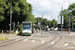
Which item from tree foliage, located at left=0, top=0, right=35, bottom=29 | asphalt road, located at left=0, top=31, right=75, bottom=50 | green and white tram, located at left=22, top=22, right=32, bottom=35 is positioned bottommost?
asphalt road, located at left=0, top=31, right=75, bottom=50

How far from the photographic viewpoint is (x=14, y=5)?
1666 inches

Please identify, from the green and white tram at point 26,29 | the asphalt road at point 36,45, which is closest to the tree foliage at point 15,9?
the green and white tram at point 26,29

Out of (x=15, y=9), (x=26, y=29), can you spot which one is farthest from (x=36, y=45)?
(x=15, y=9)

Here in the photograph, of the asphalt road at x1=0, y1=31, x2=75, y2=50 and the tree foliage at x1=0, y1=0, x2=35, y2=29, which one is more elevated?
the tree foliage at x1=0, y1=0, x2=35, y2=29

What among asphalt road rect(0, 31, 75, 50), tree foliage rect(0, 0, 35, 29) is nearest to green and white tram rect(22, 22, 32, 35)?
tree foliage rect(0, 0, 35, 29)

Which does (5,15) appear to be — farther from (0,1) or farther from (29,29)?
(29,29)

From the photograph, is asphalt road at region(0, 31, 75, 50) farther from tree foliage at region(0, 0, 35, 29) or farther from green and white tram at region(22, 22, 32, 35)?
tree foliage at region(0, 0, 35, 29)

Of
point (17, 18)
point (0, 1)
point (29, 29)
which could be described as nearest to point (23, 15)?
point (17, 18)

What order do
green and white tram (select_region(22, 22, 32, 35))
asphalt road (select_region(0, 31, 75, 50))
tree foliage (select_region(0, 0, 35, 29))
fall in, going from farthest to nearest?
tree foliage (select_region(0, 0, 35, 29)), green and white tram (select_region(22, 22, 32, 35)), asphalt road (select_region(0, 31, 75, 50))

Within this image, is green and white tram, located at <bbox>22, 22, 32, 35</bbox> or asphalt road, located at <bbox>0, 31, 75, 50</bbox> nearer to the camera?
asphalt road, located at <bbox>0, 31, 75, 50</bbox>

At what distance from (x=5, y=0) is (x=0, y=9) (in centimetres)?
485

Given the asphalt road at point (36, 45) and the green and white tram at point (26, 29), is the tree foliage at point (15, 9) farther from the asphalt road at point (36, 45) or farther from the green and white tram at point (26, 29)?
the asphalt road at point (36, 45)

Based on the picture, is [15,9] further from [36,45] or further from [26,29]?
[36,45]

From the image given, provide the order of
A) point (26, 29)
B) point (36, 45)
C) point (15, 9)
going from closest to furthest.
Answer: point (36, 45)
point (26, 29)
point (15, 9)
